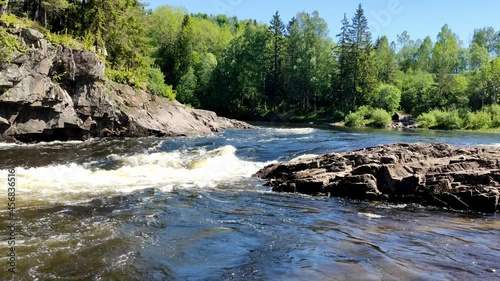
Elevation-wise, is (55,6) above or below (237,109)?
above

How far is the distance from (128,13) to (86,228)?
115 feet

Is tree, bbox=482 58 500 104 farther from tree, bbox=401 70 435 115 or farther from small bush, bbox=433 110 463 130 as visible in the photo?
small bush, bbox=433 110 463 130

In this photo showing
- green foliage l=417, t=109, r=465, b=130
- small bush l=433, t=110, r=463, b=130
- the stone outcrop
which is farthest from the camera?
green foliage l=417, t=109, r=465, b=130

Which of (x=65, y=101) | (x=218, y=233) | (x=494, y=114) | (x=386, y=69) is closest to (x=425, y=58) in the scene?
(x=386, y=69)

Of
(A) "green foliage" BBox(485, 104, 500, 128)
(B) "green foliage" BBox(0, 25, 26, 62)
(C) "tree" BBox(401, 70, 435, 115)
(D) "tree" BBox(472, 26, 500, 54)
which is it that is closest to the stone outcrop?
(B) "green foliage" BBox(0, 25, 26, 62)

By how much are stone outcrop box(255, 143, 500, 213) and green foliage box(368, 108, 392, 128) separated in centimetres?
4472

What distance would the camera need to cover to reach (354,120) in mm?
64688

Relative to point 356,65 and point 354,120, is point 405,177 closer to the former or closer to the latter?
point 354,120

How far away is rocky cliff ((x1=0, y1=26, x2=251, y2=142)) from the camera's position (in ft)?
81.0

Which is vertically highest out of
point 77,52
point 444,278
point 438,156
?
point 77,52

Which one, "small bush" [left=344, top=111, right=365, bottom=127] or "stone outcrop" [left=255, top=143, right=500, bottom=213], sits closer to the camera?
"stone outcrop" [left=255, top=143, right=500, bottom=213]

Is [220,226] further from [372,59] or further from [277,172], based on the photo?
[372,59]

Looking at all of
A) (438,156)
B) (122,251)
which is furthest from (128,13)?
(122,251)

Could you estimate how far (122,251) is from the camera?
8.70 meters
